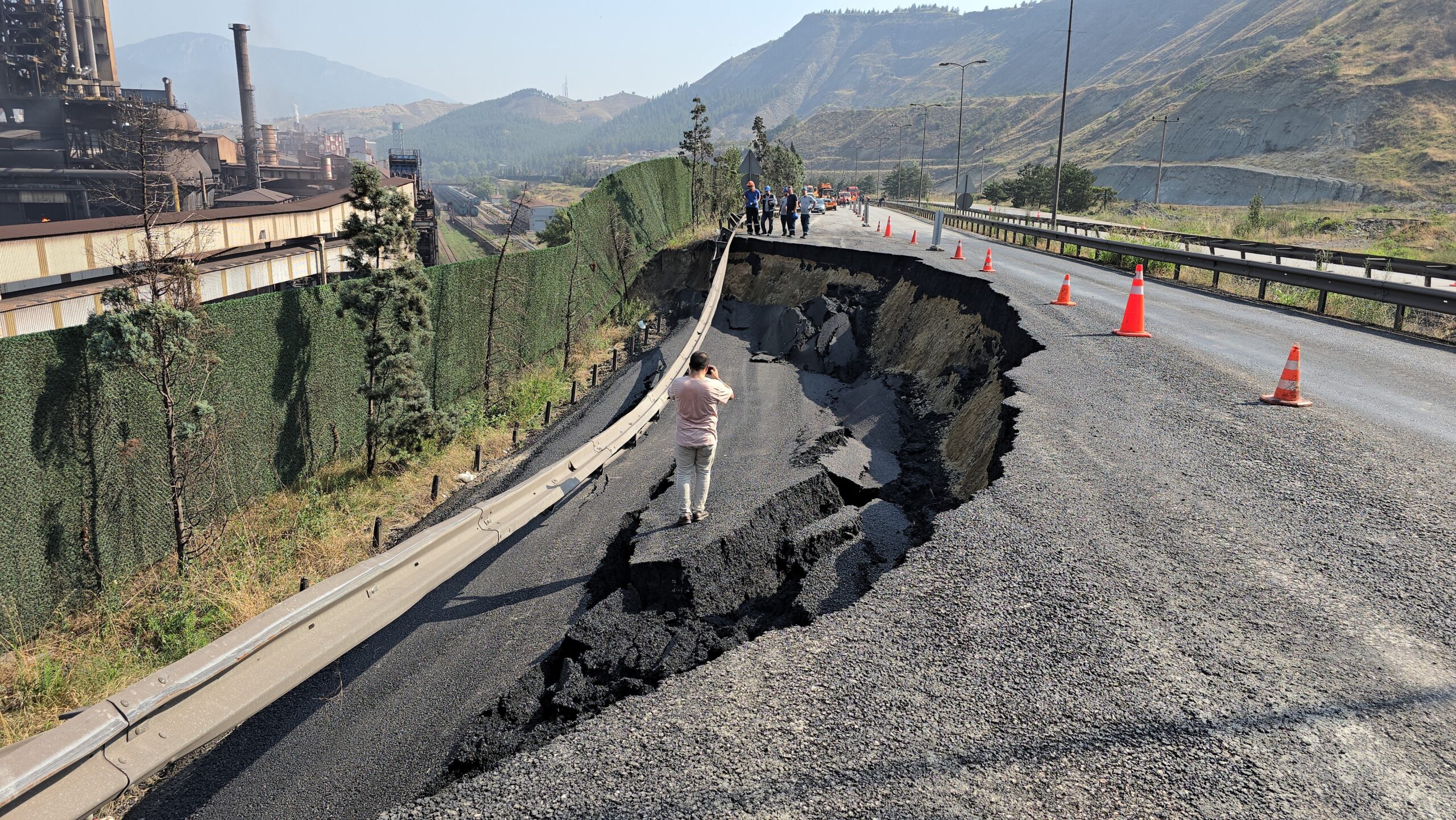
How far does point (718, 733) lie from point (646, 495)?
20.1 ft

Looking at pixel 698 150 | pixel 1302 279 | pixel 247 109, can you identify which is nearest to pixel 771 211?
pixel 698 150

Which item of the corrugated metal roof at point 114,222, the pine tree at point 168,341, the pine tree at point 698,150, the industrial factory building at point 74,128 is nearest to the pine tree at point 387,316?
the corrugated metal roof at point 114,222

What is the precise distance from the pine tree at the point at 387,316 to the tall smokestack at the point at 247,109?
71370 mm

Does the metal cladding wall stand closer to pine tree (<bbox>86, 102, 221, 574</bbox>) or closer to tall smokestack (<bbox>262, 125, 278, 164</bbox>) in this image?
pine tree (<bbox>86, 102, 221, 574</bbox>)

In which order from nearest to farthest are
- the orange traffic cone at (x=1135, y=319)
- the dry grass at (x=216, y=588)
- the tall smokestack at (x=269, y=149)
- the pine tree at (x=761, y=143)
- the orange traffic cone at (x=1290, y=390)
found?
the dry grass at (x=216, y=588)
the orange traffic cone at (x=1290, y=390)
the orange traffic cone at (x=1135, y=319)
the pine tree at (x=761, y=143)
the tall smokestack at (x=269, y=149)

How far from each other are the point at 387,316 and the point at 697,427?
701cm

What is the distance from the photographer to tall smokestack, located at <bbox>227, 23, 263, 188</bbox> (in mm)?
75000

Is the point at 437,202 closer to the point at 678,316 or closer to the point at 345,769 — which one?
the point at 678,316

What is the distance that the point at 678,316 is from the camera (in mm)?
26859

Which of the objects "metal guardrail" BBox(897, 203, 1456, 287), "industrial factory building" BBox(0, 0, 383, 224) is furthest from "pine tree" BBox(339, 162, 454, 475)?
"industrial factory building" BBox(0, 0, 383, 224)

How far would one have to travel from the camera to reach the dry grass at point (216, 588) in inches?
263

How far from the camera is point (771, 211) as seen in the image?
106 ft

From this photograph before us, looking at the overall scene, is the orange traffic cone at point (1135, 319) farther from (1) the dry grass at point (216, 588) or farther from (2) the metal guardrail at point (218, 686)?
(2) the metal guardrail at point (218, 686)

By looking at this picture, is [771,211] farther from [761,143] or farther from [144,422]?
[144,422]
